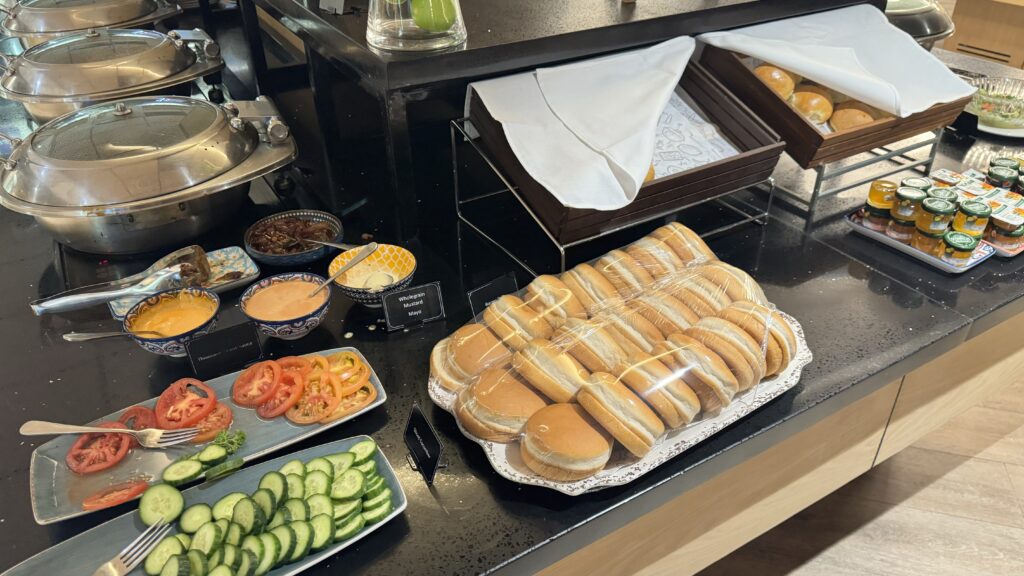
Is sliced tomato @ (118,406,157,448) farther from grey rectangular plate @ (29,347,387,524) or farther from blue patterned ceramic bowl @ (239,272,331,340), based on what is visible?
blue patterned ceramic bowl @ (239,272,331,340)

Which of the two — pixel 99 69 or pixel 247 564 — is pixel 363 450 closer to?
pixel 247 564

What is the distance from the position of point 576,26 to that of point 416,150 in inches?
16.5

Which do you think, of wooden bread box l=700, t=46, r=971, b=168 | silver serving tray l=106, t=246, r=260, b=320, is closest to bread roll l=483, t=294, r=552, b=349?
silver serving tray l=106, t=246, r=260, b=320

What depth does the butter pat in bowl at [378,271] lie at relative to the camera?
1276 millimetres

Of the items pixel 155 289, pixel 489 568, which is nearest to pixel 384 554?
pixel 489 568

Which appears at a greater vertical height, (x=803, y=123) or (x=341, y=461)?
(x=803, y=123)

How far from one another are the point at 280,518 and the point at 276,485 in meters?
0.05

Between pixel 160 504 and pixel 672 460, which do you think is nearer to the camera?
pixel 160 504

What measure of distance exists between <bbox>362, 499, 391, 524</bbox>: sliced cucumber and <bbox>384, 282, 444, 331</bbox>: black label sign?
41 centimetres

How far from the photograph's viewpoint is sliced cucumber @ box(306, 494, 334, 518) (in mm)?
879

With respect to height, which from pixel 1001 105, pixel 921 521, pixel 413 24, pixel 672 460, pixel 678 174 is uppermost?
pixel 413 24

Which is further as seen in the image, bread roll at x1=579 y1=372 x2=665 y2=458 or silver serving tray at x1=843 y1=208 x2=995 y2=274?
silver serving tray at x1=843 y1=208 x2=995 y2=274

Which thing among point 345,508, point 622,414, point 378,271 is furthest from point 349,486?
point 378,271

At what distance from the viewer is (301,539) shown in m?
0.84
